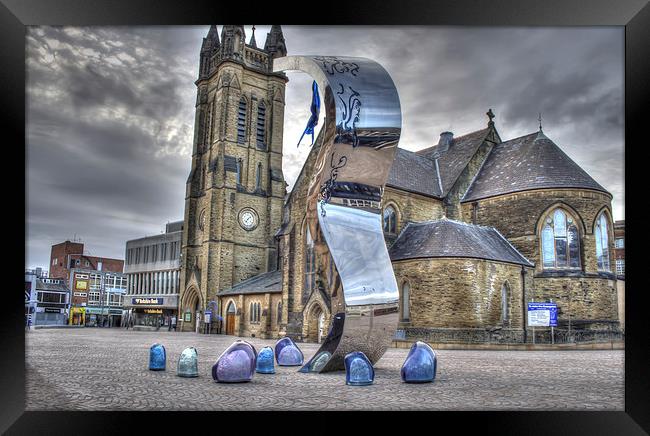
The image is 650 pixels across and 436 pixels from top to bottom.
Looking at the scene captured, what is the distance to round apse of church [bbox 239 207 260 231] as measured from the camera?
45031mm

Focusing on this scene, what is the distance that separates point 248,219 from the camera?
45.4 m

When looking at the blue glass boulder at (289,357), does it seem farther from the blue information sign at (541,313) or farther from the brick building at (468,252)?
the blue information sign at (541,313)

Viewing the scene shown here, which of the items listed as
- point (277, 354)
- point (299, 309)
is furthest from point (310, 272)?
point (277, 354)

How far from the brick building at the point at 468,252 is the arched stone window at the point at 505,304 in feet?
Answer: 0.15

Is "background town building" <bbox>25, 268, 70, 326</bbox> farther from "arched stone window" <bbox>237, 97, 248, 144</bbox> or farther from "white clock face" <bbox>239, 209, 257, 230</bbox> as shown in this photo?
"arched stone window" <bbox>237, 97, 248, 144</bbox>

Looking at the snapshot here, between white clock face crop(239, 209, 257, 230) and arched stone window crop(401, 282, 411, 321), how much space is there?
69.1 ft

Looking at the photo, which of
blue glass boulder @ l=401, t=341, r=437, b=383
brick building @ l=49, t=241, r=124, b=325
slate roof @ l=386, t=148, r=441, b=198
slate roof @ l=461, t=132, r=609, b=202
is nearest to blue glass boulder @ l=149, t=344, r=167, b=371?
blue glass boulder @ l=401, t=341, r=437, b=383

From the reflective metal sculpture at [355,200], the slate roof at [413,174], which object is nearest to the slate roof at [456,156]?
the slate roof at [413,174]

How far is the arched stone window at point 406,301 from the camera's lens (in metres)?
26.4

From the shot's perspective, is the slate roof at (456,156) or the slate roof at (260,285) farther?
the slate roof at (260,285)

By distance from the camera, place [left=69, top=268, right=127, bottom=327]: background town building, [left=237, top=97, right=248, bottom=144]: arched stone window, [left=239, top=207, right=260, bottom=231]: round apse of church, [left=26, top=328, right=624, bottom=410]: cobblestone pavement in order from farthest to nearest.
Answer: [left=69, top=268, right=127, bottom=327]: background town building, [left=237, top=97, right=248, bottom=144]: arched stone window, [left=239, top=207, right=260, bottom=231]: round apse of church, [left=26, top=328, right=624, bottom=410]: cobblestone pavement

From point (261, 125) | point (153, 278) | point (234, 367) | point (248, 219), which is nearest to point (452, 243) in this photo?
point (234, 367)
